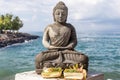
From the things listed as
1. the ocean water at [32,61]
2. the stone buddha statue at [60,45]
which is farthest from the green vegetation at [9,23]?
the stone buddha statue at [60,45]

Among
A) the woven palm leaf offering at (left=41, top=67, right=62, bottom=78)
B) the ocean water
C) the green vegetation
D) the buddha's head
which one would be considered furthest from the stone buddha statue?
the green vegetation

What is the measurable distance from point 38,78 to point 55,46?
0.71 meters

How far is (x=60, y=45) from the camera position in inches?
206

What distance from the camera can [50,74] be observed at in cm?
464

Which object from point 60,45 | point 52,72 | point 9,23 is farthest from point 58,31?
point 9,23

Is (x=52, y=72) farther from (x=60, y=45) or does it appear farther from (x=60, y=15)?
(x=60, y=15)

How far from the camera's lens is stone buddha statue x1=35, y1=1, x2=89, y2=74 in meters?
4.95

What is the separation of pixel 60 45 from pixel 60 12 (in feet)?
1.73

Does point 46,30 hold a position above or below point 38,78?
above

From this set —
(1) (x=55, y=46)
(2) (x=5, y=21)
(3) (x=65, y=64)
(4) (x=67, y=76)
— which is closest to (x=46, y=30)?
(1) (x=55, y=46)

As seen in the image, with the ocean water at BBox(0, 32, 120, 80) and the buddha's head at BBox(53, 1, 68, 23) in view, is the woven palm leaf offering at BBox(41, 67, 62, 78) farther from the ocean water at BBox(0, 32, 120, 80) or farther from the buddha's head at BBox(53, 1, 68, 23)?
the ocean water at BBox(0, 32, 120, 80)

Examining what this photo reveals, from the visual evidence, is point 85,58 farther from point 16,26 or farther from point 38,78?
point 16,26

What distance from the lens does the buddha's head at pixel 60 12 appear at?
17.1ft

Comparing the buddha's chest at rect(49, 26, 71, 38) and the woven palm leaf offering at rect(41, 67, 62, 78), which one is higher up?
the buddha's chest at rect(49, 26, 71, 38)
